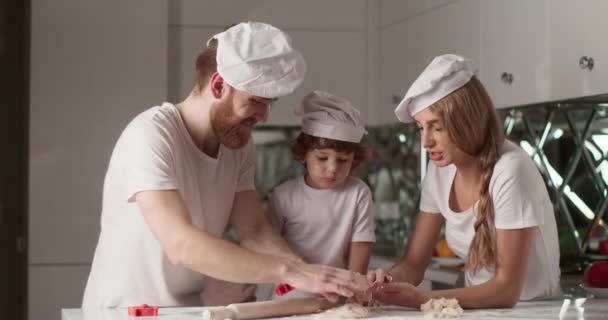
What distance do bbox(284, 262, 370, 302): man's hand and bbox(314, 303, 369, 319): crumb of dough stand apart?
0.05 meters

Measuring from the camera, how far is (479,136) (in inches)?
92.6

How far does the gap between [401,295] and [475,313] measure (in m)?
0.17

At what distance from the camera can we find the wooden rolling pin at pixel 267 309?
202cm

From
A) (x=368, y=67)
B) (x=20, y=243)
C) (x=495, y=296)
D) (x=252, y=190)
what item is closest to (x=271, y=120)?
(x=368, y=67)

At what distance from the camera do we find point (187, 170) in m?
2.30

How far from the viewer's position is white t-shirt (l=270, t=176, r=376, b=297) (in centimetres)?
264

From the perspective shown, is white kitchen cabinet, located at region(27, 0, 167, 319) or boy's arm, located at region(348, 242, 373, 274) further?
white kitchen cabinet, located at region(27, 0, 167, 319)

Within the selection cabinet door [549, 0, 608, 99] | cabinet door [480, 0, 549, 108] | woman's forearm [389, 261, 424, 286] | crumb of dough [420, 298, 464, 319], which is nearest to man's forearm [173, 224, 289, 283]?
crumb of dough [420, 298, 464, 319]

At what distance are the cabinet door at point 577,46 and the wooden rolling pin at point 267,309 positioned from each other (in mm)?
1029

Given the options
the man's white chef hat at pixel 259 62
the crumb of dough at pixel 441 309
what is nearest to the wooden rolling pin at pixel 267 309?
the crumb of dough at pixel 441 309

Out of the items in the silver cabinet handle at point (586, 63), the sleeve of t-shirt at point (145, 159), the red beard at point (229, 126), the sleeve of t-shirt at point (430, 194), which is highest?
the silver cabinet handle at point (586, 63)

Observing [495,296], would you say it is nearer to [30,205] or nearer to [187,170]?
[187,170]

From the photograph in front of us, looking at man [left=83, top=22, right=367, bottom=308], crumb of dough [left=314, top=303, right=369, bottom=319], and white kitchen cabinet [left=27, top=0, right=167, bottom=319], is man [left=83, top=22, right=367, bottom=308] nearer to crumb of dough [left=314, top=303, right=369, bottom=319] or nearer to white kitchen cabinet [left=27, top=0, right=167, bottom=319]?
crumb of dough [left=314, top=303, right=369, bottom=319]

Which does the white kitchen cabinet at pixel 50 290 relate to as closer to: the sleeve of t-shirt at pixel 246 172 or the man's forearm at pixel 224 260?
the sleeve of t-shirt at pixel 246 172
